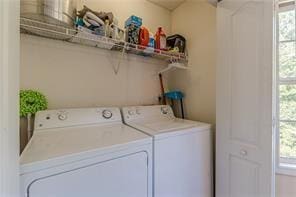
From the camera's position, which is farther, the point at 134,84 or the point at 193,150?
the point at 134,84

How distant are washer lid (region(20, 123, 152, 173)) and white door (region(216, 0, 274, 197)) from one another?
0.88 metres

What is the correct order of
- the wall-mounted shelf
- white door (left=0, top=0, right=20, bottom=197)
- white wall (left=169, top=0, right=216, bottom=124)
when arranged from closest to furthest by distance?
white door (left=0, top=0, right=20, bottom=197), the wall-mounted shelf, white wall (left=169, top=0, right=216, bottom=124)

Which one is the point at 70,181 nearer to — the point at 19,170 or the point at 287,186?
the point at 19,170

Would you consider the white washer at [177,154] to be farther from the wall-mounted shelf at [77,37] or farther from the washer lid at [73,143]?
the wall-mounted shelf at [77,37]

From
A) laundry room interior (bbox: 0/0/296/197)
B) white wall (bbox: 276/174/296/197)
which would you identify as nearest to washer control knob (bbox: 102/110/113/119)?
laundry room interior (bbox: 0/0/296/197)

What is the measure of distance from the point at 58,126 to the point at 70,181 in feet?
2.16

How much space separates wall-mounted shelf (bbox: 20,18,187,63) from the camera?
1.50 m

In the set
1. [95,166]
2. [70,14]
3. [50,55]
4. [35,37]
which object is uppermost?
[70,14]

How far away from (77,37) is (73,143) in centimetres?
93

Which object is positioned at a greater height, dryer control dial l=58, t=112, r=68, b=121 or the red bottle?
the red bottle

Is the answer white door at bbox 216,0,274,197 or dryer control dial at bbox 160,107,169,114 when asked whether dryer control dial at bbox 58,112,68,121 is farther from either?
white door at bbox 216,0,274,197

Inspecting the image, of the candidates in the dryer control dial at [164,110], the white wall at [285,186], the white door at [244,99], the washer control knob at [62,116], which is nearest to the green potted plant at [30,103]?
the washer control knob at [62,116]

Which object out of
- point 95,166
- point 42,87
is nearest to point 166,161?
point 95,166

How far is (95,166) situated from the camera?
1.16 metres
